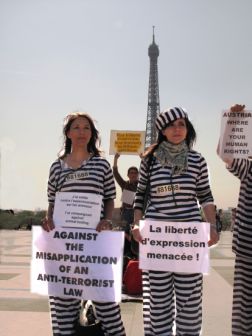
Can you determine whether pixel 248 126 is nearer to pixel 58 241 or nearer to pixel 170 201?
pixel 170 201

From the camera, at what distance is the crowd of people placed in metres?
3.17

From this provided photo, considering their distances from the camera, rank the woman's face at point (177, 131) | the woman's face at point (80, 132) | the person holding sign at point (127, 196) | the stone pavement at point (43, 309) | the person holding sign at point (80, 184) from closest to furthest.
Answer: the woman's face at point (177, 131) → the person holding sign at point (80, 184) → the woman's face at point (80, 132) → the stone pavement at point (43, 309) → the person holding sign at point (127, 196)

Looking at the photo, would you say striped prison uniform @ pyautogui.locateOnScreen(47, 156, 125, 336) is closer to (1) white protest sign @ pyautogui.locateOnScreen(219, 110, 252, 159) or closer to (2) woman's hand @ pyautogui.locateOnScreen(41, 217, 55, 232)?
(2) woman's hand @ pyautogui.locateOnScreen(41, 217, 55, 232)

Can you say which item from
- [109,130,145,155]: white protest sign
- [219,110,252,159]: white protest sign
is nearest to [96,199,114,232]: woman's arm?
[219,110,252,159]: white protest sign

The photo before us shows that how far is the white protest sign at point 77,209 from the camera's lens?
11.0 feet

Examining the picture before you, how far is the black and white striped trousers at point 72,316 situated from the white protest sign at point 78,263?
7 cm

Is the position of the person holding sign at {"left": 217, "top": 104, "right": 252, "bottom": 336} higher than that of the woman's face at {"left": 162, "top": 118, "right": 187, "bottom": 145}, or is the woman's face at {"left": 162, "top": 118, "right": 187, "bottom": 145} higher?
the woman's face at {"left": 162, "top": 118, "right": 187, "bottom": 145}

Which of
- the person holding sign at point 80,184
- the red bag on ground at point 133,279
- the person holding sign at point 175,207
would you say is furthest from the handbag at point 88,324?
the red bag on ground at point 133,279

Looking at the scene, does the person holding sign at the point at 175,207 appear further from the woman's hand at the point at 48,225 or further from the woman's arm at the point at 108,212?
the woman's hand at the point at 48,225

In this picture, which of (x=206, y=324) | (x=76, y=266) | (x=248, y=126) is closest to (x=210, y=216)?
(x=248, y=126)

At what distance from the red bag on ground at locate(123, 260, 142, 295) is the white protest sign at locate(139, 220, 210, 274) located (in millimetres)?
2719

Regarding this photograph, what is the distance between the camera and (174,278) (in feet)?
10.6

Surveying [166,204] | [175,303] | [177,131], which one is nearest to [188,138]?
[177,131]

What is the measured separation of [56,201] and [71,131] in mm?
515
